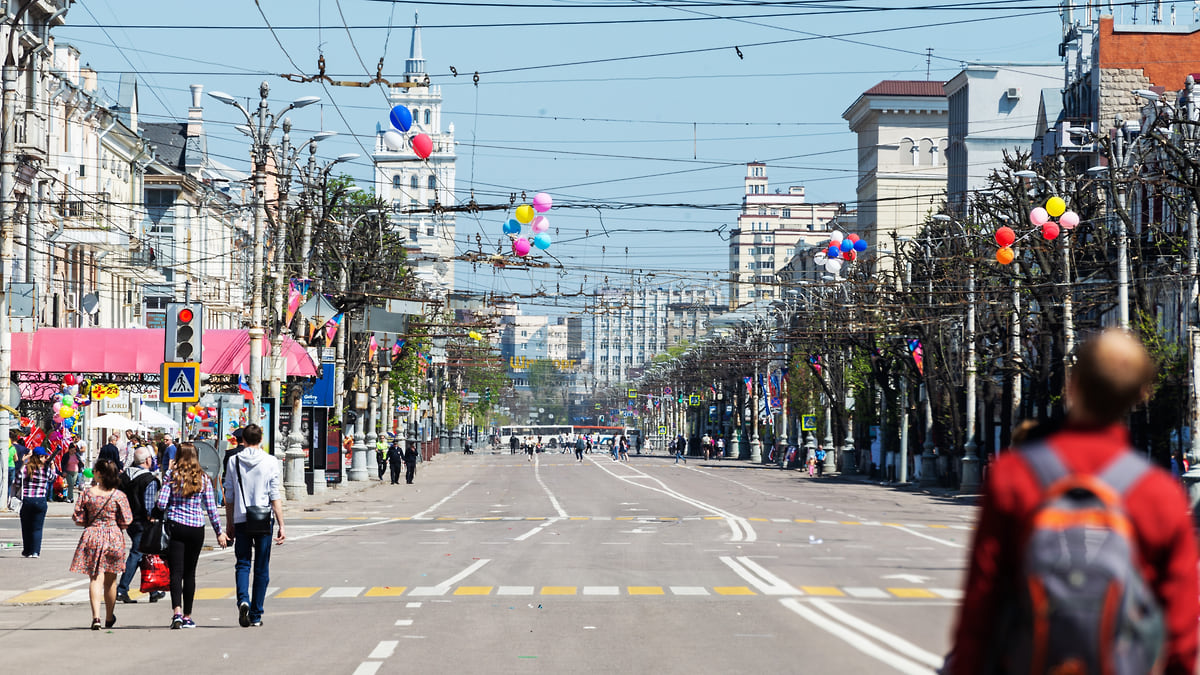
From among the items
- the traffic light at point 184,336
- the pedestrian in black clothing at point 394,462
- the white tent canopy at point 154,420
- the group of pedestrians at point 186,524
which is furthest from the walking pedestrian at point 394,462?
the group of pedestrians at point 186,524

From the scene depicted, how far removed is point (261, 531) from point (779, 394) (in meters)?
82.3

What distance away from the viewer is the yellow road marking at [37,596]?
18.8 meters

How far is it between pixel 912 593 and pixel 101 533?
798cm

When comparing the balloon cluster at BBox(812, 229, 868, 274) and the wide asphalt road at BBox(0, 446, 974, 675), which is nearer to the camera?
the wide asphalt road at BBox(0, 446, 974, 675)

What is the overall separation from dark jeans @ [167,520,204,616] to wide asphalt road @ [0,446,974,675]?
368mm

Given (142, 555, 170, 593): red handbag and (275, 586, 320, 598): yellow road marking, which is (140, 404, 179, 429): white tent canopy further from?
(142, 555, 170, 593): red handbag

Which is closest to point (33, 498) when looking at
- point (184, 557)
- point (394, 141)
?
point (394, 141)

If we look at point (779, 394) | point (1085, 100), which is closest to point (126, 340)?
point (1085, 100)

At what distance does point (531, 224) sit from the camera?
117 ft

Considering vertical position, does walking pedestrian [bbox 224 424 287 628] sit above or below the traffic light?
below

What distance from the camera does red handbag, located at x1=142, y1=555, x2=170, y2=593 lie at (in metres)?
18.6

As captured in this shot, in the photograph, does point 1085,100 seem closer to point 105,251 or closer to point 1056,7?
point 105,251

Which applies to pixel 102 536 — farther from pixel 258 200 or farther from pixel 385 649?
pixel 258 200

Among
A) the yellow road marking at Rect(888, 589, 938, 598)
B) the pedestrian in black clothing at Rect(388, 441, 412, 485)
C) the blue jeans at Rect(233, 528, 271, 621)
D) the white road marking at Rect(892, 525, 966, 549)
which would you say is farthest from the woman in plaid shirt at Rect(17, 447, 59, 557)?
the pedestrian in black clothing at Rect(388, 441, 412, 485)
